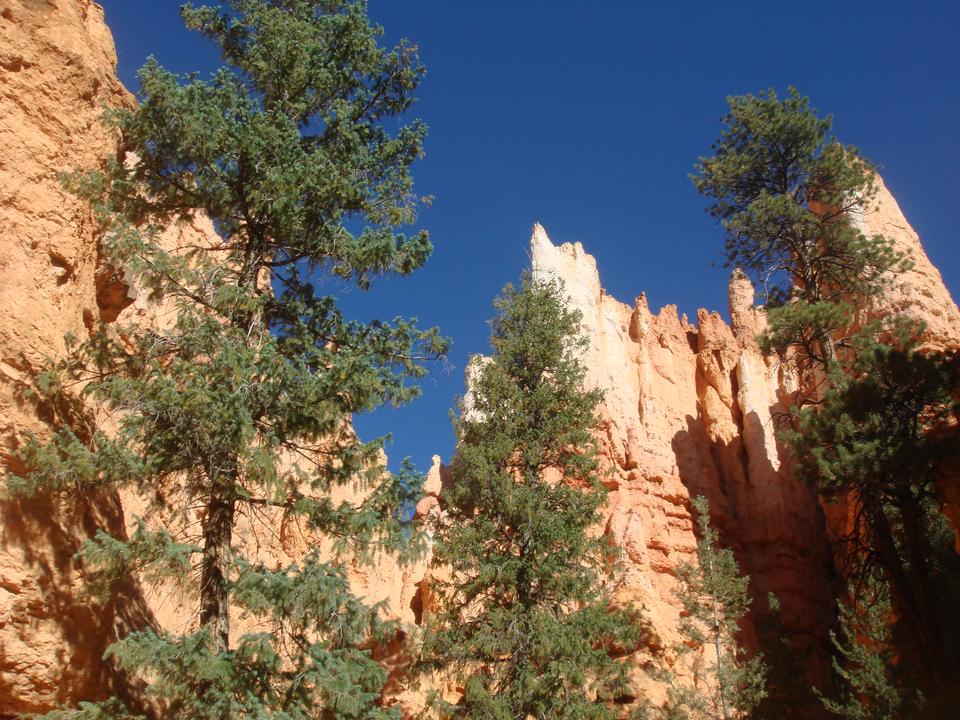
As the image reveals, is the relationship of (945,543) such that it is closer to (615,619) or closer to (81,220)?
(615,619)

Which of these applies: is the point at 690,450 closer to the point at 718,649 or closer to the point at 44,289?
the point at 718,649

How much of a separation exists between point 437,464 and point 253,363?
30772mm

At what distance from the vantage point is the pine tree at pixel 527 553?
15.9 meters

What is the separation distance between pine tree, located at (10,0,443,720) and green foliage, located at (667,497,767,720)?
16.8m

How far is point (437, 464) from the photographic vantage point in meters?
40.2

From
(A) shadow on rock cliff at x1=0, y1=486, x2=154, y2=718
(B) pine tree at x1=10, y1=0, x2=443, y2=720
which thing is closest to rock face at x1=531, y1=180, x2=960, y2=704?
(B) pine tree at x1=10, y1=0, x2=443, y2=720

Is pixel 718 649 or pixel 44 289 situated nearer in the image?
pixel 44 289

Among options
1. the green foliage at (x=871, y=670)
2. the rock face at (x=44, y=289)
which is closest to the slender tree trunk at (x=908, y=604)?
the green foliage at (x=871, y=670)

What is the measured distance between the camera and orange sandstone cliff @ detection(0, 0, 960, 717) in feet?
30.2

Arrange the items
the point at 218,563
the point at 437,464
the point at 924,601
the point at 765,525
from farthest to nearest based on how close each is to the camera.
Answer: the point at 437,464, the point at 765,525, the point at 924,601, the point at 218,563

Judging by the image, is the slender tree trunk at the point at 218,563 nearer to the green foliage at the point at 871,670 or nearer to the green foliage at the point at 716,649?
the green foliage at the point at 871,670

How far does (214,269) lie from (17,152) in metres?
2.89

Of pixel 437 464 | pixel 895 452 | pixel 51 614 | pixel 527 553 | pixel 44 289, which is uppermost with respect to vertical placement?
pixel 437 464

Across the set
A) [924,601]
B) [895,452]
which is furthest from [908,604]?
[895,452]
